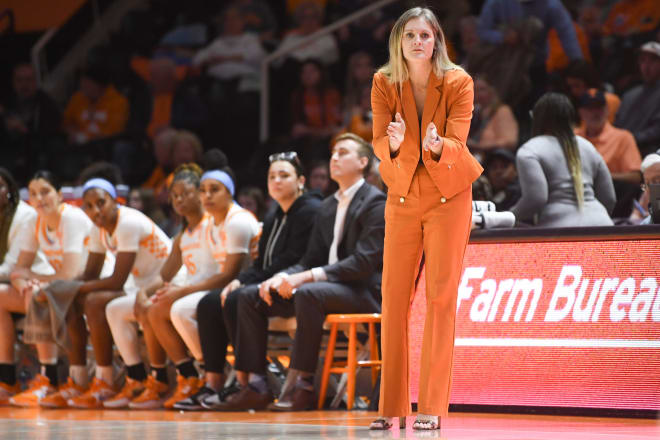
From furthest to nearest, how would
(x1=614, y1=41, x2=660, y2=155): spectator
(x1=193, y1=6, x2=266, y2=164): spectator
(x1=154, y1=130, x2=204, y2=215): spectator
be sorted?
(x1=193, y1=6, x2=266, y2=164): spectator < (x1=154, y1=130, x2=204, y2=215): spectator < (x1=614, y1=41, x2=660, y2=155): spectator

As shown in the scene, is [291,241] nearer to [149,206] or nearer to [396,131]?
[396,131]

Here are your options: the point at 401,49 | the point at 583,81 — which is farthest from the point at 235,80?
the point at 401,49

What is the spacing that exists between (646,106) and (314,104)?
12.1 feet

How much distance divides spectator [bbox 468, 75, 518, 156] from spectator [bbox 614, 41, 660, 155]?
2.85 feet

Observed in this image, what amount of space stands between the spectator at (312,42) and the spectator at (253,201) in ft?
7.16

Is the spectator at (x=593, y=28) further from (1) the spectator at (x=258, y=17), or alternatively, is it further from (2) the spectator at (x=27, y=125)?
(2) the spectator at (x=27, y=125)

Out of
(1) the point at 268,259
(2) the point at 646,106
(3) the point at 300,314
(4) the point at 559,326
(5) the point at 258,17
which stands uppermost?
(5) the point at 258,17

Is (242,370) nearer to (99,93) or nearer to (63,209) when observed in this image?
(63,209)

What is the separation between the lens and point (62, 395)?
7.10 m

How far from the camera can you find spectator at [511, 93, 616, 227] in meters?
5.97

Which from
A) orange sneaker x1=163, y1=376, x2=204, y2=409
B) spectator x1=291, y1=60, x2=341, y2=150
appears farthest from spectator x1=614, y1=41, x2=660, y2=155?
orange sneaker x1=163, y1=376, x2=204, y2=409

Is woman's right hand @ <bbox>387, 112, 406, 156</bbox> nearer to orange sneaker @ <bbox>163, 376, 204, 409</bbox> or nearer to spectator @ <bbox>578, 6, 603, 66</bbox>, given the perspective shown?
orange sneaker @ <bbox>163, 376, 204, 409</bbox>

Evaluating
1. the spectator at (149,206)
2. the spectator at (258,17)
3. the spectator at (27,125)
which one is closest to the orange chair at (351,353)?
the spectator at (149,206)

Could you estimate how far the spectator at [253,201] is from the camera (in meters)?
9.09
